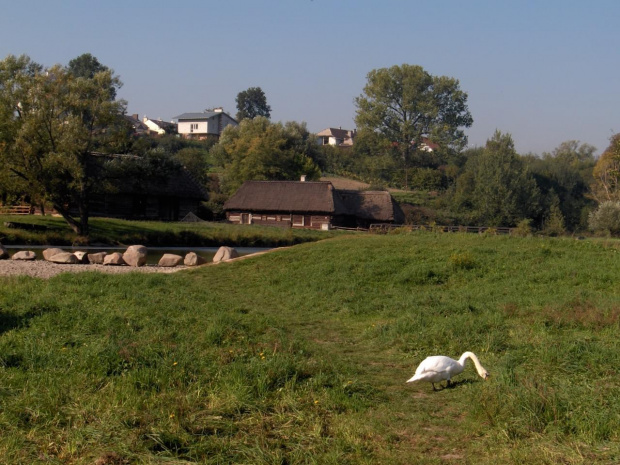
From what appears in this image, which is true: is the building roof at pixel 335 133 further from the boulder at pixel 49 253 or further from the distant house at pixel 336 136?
the boulder at pixel 49 253

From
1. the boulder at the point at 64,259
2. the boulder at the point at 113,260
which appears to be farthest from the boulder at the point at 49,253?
the boulder at the point at 113,260

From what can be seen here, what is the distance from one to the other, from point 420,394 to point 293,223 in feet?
159

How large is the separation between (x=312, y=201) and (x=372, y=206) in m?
6.12

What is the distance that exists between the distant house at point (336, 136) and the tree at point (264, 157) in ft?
202

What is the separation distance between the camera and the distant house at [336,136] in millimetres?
131038

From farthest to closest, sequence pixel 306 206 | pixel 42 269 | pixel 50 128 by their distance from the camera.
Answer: pixel 306 206 < pixel 50 128 < pixel 42 269

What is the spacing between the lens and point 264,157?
209ft

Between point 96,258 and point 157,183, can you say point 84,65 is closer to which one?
point 157,183

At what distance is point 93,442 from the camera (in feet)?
17.7

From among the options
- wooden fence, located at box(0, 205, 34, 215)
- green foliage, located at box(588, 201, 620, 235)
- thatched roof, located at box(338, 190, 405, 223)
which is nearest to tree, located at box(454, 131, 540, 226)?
thatched roof, located at box(338, 190, 405, 223)

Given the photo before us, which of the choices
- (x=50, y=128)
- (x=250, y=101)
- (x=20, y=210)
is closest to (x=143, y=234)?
(x=50, y=128)

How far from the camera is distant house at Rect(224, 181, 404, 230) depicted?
179ft

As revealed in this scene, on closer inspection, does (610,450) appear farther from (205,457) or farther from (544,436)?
(205,457)

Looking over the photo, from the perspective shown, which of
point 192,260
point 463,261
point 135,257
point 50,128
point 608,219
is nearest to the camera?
point 463,261
